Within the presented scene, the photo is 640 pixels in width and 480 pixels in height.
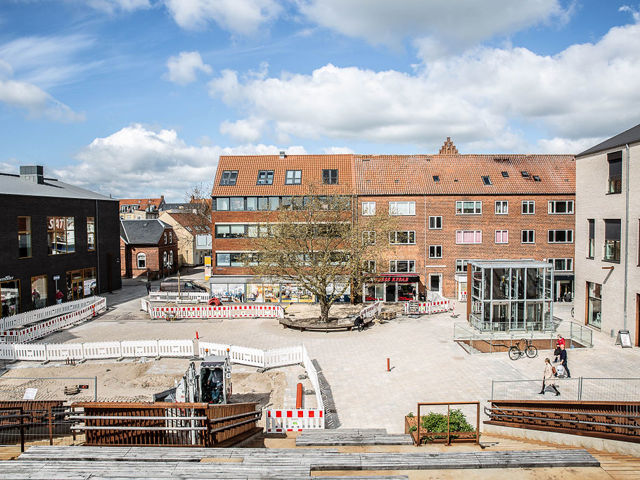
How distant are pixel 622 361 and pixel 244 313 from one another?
71.1ft

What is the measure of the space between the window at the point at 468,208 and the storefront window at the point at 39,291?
107ft

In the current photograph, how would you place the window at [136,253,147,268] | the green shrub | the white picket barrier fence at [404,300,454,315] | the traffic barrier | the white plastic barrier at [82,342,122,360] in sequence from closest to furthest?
the green shrub
the traffic barrier
the white plastic barrier at [82,342,122,360]
the white picket barrier fence at [404,300,454,315]
the window at [136,253,147,268]

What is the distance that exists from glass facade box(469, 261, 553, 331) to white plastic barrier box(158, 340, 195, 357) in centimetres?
1607

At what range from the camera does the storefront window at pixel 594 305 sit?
26062 mm

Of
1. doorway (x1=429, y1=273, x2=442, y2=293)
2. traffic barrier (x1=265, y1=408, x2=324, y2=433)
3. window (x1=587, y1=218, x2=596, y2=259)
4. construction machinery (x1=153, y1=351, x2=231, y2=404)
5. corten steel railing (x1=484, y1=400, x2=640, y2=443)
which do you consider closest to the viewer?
corten steel railing (x1=484, y1=400, x2=640, y2=443)

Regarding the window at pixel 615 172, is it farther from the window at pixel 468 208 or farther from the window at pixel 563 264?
the window at pixel 563 264

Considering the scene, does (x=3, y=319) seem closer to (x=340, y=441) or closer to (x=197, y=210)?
(x=340, y=441)

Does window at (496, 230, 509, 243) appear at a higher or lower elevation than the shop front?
higher

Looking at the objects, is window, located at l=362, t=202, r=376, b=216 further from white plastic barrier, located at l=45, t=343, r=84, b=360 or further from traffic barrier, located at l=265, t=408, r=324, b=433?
traffic barrier, located at l=265, t=408, r=324, b=433

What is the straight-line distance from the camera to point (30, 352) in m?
21.5

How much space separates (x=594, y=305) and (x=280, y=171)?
25643 mm

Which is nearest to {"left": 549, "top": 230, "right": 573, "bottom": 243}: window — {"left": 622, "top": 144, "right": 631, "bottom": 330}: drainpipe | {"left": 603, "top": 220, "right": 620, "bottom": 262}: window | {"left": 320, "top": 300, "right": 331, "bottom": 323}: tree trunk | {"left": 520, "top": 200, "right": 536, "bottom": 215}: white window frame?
{"left": 520, "top": 200, "right": 536, "bottom": 215}: white window frame

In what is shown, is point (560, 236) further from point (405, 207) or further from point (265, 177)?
point (265, 177)

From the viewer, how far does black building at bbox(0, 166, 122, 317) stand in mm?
30219
